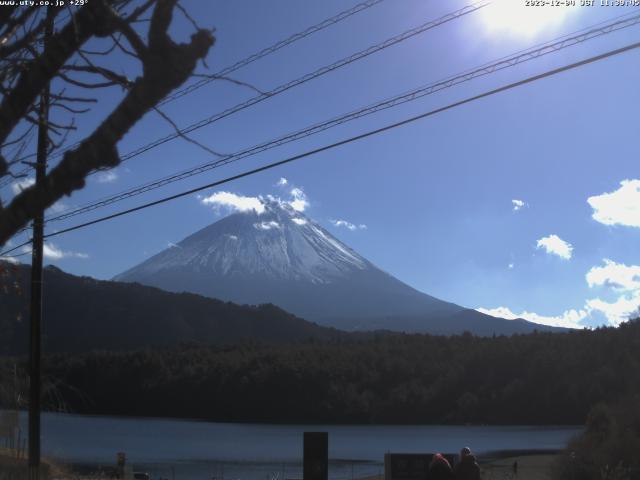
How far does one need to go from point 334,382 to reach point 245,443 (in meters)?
31.8

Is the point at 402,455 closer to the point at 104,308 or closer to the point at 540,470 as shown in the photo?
the point at 540,470

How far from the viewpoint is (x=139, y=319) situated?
440 feet

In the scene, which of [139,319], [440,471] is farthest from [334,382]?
[440,471]

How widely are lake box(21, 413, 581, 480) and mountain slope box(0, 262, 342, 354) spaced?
68.8 feet

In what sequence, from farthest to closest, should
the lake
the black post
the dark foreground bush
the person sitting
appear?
the lake → the dark foreground bush → the black post → the person sitting

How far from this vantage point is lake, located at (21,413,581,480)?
167ft

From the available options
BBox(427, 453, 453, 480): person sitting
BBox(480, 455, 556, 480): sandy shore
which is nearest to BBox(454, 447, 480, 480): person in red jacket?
BBox(427, 453, 453, 480): person sitting

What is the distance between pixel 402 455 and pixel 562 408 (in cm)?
7670

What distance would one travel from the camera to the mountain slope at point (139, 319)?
392 ft

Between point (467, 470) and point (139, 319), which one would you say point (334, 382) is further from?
point (467, 470)

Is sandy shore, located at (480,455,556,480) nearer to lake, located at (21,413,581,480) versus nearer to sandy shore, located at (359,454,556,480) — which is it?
sandy shore, located at (359,454,556,480)

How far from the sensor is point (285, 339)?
148750 millimetres

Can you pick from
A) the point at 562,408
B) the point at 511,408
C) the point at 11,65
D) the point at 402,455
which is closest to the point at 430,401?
the point at 511,408

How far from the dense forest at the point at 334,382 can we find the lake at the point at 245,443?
153 inches
